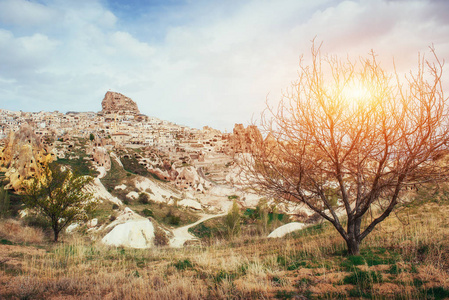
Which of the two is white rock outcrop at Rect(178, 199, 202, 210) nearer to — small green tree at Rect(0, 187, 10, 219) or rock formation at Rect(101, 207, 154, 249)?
rock formation at Rect(101, 207, 154, 249)

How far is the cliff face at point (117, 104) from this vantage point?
596 ft

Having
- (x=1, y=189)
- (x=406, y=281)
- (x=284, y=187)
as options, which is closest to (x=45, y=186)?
(x=1, y=189)

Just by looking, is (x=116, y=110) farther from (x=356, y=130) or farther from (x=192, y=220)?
(x=356, y=130)

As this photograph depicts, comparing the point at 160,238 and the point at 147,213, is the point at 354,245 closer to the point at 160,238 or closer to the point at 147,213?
the point at 160,238

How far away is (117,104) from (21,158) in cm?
16593

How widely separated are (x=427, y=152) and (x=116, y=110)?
196m

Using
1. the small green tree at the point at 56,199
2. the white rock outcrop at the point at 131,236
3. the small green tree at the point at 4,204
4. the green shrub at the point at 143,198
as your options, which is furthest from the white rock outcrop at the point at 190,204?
the small green tree at the point at 56,199

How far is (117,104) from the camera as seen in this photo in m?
186

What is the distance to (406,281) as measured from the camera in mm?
5398

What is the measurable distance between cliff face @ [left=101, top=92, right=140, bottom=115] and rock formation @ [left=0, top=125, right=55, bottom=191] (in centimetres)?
14672

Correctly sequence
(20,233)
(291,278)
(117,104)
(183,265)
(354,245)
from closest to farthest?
(291,278) → (354,245) → (183,265) → (20,233) → (117,104)

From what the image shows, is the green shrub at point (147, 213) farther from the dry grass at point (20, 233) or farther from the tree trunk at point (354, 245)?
the tree trunk at point (354, 245)

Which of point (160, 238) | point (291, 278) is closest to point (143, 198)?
point (160, 238)

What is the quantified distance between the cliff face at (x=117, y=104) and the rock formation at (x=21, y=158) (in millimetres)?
146718
